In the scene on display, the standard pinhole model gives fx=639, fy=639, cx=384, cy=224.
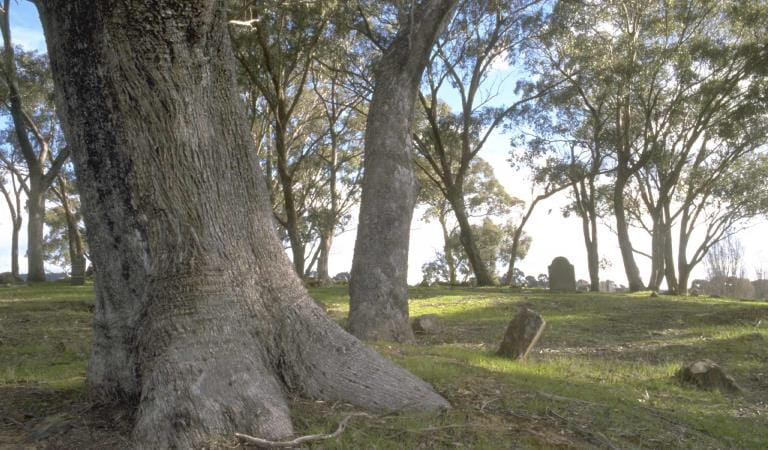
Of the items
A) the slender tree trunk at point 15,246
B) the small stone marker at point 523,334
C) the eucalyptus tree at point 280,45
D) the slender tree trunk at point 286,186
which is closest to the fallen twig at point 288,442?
the small stone marker at point 523,334

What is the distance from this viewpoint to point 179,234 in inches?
170

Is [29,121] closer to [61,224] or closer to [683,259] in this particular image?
[61,224]

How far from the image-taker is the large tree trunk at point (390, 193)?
8.06 metres

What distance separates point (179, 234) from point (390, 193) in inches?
161

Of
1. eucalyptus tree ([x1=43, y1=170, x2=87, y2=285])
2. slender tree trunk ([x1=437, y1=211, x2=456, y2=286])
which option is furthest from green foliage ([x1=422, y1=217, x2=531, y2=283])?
eucalyptus tree ([x1=43, y1=170, x2=87, y2=285])

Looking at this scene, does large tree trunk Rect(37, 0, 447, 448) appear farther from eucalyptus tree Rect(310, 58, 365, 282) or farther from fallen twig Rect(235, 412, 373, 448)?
eucalyptus tree Rect(310, 58, 365, 282)

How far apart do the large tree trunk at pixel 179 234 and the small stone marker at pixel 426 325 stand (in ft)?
19.0

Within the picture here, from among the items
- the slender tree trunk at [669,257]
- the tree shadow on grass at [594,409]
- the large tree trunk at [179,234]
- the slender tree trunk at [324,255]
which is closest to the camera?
the large tree trunk at [179,234]

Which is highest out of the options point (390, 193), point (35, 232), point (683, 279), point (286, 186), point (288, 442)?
point (286, 186)

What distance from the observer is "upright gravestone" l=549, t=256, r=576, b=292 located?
2194cm

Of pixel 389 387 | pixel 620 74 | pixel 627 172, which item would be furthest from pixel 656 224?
pixel 389 387

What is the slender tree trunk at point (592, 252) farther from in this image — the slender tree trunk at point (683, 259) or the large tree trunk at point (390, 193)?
the large tree trunk at point (390, 193)

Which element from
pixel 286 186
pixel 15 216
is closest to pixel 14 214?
pixel 15 216

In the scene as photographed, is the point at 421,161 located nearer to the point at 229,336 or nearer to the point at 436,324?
the point at 436,324
